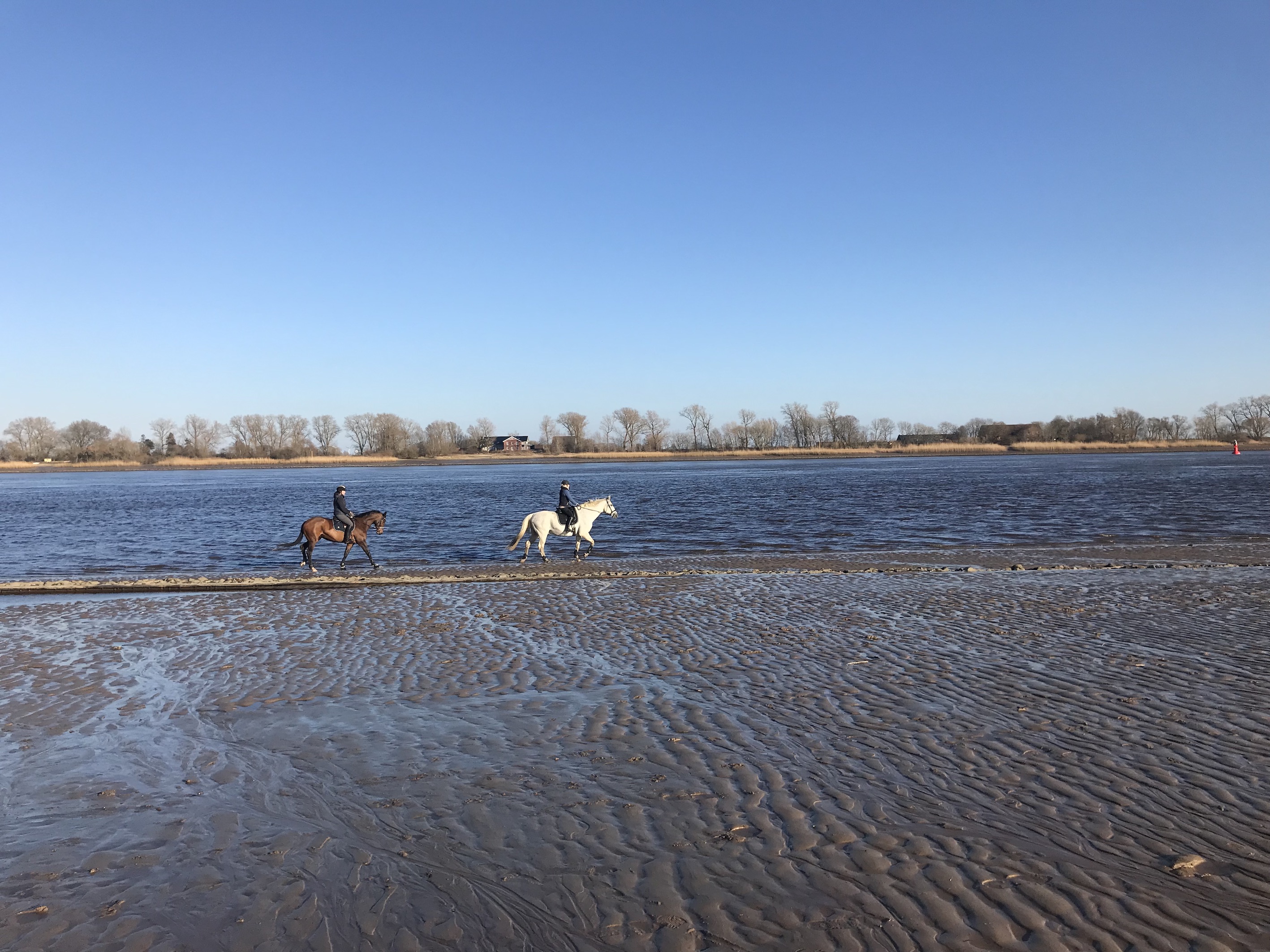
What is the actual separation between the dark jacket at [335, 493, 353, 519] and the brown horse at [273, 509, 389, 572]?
205 millimetres

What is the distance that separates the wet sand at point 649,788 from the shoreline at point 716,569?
563 cm

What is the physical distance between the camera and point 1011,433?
6230 inches

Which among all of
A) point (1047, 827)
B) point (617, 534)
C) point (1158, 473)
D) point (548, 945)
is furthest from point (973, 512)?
point (1158, 473)

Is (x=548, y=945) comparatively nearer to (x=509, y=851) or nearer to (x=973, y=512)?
(x=509, y=851)

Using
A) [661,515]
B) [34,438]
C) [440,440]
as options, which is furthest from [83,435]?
[661,515]

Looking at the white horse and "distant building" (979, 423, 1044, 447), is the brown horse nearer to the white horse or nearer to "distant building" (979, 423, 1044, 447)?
the white horse

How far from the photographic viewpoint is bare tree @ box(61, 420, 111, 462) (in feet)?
526

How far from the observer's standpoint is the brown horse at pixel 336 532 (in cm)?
2108

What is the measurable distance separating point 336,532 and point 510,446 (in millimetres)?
155397

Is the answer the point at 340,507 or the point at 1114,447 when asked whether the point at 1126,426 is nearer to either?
the point at 1114,447

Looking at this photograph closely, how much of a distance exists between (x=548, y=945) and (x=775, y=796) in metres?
2.25

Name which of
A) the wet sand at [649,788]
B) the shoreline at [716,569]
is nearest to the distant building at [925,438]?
the shoreline at [716,569]

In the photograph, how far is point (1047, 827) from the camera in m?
5.22

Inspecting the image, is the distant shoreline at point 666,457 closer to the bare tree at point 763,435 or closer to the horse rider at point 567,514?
the bare tree at point 763,435
